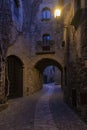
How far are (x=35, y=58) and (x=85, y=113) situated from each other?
35.8 ft

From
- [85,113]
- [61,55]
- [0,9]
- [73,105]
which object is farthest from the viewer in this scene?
[61,55]

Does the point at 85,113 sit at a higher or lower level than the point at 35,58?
lower

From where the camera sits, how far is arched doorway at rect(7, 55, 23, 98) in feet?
49.9

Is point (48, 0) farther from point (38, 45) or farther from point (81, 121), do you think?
point (81, 121)

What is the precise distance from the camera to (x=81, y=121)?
7.32 meters

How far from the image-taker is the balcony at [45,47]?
58.3 feet

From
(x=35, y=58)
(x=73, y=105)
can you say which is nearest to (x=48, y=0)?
(x=35, y=58)

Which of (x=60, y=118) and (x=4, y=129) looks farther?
(x=60, y=118)

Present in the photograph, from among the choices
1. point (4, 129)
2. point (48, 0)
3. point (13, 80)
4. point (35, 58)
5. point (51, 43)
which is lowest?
point (4, 129)

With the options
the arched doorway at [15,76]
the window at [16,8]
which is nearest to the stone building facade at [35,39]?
the arched doorway at [15,76]

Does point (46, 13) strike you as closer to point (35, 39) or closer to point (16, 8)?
point (35, 39)

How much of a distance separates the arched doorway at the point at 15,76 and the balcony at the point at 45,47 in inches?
85.3

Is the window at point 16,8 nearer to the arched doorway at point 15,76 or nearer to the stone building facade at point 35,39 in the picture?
the stone building facade at point 35,39

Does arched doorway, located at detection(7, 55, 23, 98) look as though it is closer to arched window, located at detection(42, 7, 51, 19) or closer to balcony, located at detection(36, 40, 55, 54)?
balcony, located at detection(36, 40, 55, 54)
